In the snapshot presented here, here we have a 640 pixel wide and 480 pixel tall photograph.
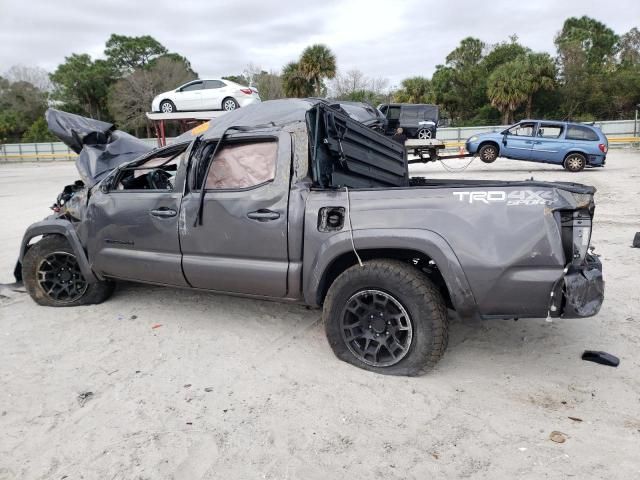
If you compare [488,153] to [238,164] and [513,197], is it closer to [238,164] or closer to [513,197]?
[238,164]

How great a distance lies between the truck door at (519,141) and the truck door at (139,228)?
13.9 metres

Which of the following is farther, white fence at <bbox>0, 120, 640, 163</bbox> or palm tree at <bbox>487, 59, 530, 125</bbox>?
palm tree at <bbox>487, 59, 530, 125</bbox>

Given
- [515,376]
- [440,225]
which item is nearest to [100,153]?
[440,225]

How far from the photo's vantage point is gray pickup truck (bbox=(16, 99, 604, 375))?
114 inches

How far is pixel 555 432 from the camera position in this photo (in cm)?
266

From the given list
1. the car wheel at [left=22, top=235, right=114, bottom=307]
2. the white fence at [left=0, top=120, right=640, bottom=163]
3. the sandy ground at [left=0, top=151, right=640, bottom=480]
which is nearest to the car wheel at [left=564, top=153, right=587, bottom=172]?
the white fence at [left=0, top=120, right=640, bottom=163]

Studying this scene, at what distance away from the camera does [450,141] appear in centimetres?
2738

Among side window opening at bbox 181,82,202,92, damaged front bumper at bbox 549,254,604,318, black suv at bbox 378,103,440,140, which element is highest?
side window opening at bbox 181,82,202,92

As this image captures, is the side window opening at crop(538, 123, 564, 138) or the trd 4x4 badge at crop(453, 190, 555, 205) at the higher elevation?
the side window opening at crop(538, 123, 564, 138)

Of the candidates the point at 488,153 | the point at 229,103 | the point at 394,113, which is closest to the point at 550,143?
the point at 488,153

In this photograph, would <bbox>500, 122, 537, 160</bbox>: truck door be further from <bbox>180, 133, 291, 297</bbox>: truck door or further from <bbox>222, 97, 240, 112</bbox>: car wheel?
<bbox>180, 133, 291, 297</bbox>: truck door

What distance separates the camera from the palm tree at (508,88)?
3166cm

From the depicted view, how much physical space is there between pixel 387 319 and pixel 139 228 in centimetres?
237

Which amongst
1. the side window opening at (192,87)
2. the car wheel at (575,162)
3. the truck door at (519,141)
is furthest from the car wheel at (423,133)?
the side window opening at (192,87)
